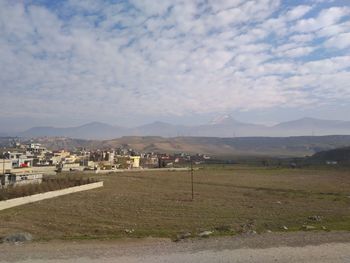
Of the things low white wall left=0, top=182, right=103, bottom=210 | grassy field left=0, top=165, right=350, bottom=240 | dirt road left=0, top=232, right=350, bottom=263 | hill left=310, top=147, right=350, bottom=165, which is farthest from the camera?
hill left=310, top=147, right=350, bottom=165

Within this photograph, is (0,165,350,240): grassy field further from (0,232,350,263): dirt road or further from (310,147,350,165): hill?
(310,147,350,165): hill

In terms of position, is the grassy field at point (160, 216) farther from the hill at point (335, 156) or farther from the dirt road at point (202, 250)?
Answer: the hill at point (335, 156)

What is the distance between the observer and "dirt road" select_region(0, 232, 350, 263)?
1313 centimetres

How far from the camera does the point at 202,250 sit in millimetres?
14352

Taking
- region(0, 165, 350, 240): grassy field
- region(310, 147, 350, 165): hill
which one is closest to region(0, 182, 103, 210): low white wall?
region(0, 165, 350, 240): grassy field

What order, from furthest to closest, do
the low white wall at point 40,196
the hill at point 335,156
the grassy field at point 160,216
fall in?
1. the hill at point 335,156
2. the low white wall at point 40,196
3. the grassy field at point 160,216

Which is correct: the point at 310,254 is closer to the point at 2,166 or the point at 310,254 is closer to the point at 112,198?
the point at 112,198

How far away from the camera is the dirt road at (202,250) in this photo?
43.1ft

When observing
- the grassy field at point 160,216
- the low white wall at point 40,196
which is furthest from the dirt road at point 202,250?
the low white wall at point 40,196

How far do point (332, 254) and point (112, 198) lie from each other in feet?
106

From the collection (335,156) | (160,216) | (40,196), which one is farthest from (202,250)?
(335,156)

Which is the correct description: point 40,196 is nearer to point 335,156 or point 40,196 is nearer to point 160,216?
point 160,216

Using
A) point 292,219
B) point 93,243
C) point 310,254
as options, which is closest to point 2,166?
point 292,219

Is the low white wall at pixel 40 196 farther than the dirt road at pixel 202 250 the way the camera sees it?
Yes
